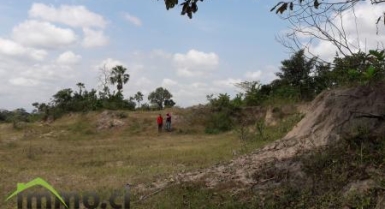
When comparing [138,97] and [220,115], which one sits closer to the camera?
[220,115]

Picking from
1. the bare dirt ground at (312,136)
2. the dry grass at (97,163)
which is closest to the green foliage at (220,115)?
the dry grass at (97,163)

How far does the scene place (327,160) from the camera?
5453mm

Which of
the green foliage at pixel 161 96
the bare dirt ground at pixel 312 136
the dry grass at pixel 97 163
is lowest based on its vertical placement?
the dry grass at pixel 97 163

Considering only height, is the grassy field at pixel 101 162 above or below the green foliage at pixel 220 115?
below

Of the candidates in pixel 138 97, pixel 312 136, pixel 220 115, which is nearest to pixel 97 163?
pixel 312 136

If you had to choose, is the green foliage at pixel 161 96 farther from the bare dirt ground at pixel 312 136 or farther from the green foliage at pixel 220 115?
the bare dirt ground at pixel 312 136

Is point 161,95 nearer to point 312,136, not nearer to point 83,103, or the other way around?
point 83,103

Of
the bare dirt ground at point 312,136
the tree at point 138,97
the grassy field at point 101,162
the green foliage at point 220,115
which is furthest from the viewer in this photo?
the tree at point 138,97

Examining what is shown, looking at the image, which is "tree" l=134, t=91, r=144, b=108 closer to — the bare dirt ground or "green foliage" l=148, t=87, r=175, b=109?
"green foliage" l=148, t=87, r=175, b=109

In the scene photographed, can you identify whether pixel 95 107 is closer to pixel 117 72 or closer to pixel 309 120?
pixel 117 72

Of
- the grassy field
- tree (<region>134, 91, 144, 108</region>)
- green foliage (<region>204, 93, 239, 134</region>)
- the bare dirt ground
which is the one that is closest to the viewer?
the bare dirt ground

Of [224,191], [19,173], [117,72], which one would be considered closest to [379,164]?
[224,191]

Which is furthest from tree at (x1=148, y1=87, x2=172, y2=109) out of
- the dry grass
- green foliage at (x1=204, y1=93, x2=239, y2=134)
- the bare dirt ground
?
the bare dirt ground

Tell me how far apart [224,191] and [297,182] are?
0.97 meters
